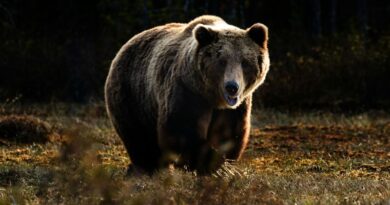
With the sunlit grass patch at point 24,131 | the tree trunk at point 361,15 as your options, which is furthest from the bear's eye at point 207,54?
the tree trunk at point 361,15

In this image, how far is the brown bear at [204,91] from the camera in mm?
6648

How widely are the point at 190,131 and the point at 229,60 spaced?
69 centimetres

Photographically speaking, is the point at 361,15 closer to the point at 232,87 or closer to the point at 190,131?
the point at 190,131

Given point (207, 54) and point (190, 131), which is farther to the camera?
point (190, 131)

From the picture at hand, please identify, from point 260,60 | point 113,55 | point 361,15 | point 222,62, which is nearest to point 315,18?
point 361,15

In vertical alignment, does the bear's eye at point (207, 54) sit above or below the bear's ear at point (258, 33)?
below

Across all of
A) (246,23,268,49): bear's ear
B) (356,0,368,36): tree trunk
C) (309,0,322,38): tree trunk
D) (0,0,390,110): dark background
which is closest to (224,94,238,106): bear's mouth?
(246,23,268,49): bear's ear

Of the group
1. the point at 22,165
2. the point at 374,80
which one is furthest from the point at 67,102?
the point at 22,165

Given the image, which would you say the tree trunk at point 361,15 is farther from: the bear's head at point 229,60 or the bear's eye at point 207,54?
the bear's eye at point 207,54

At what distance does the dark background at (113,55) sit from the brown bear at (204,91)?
371 inches

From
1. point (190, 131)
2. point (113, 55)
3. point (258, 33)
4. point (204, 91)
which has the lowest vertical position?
point (113, 55)

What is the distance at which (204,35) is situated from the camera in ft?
22.1

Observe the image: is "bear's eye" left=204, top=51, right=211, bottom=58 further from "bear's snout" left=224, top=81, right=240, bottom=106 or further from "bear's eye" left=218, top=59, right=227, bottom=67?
"bear's snout" left=224, top=81, right=240, bottom=106

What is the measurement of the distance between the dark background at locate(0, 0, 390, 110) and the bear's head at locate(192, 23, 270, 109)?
9.96 metres
